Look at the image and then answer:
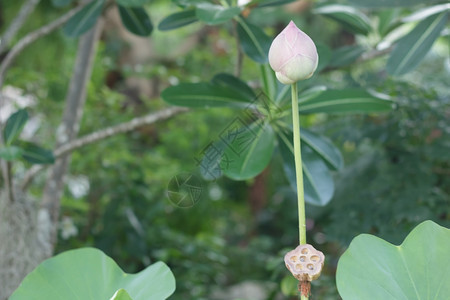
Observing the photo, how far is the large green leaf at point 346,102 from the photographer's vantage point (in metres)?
0.84

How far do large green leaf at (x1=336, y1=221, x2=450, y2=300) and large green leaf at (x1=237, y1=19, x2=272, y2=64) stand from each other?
1.36ft

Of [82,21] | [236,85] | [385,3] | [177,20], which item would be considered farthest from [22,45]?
[385,3]

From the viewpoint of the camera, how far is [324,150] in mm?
901

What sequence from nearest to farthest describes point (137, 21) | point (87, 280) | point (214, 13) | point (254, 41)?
point (87, 280)
point (214, 13)
point (254, 41)
point (137, 21)

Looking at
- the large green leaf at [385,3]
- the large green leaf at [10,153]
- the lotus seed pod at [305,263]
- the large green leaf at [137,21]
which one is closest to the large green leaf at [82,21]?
the large green leaf at [137,21]

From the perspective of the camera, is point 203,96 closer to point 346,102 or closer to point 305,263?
point 346,102

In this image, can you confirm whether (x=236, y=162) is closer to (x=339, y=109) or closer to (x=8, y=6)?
(x=339, y=109)

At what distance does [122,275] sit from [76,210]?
110 centimetres

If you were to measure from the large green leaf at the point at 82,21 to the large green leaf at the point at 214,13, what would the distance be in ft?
1.15

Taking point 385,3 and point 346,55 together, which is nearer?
point 385,3

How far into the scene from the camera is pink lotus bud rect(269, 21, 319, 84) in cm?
42

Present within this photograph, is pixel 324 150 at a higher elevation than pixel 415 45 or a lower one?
lower

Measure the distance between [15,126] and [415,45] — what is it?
764mm

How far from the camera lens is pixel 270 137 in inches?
32.0
